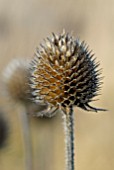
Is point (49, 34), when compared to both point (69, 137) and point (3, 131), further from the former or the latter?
point (69, 137)

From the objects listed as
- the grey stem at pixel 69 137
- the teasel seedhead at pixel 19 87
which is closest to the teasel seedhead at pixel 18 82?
the teasel seedhead at pixel 19 87

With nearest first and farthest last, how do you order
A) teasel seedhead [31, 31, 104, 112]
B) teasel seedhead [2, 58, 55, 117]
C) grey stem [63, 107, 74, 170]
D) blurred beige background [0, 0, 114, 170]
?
grey stem [63, 107, 74, 170] < teasel seedhead [31, 31, 104, 112] < teasel seedhead [2, 58, 55, 117] < blurred beige background [0, 0, 114, 170]

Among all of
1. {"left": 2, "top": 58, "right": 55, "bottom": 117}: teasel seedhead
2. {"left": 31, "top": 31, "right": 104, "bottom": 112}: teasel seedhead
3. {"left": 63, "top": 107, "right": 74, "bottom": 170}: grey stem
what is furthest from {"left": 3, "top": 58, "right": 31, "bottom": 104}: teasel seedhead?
{"left": 63, "top": 107, "right": 74, "bottom": 170}: grey stem

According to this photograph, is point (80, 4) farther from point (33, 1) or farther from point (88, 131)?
point (88, 131)

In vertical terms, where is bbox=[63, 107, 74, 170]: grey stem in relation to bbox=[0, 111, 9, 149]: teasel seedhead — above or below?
above

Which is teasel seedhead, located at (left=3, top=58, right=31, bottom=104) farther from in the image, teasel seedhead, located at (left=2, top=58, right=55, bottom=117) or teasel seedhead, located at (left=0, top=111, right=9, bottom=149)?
teasel seedhead, located at (left=0, top=111, right=9, bottom=149)

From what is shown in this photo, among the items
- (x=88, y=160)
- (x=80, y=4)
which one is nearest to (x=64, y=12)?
(x=80, y=4)

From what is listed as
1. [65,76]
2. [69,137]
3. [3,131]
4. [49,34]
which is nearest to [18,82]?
[3,131]
